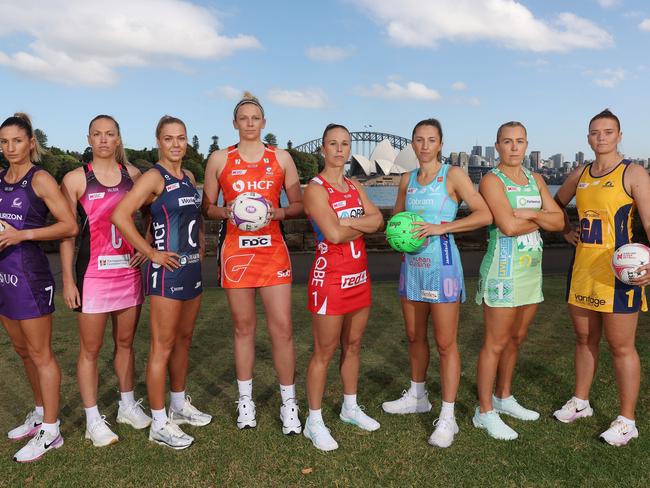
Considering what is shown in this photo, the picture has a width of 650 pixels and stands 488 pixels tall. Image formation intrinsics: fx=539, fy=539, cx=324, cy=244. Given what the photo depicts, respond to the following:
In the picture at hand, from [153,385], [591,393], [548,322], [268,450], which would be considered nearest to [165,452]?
[153,385]

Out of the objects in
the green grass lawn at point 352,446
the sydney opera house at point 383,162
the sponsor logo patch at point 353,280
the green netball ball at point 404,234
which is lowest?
the green grass lawn at point 352,446

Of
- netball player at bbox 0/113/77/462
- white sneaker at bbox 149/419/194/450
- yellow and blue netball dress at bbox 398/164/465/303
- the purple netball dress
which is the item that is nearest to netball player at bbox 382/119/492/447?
yellow and blue netball dress at bbox 398/164/465/303

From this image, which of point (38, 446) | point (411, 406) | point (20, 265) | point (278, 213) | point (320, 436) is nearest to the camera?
point (20, 265)

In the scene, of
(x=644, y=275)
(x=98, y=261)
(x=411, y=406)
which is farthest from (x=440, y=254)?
(x=98, y=261)

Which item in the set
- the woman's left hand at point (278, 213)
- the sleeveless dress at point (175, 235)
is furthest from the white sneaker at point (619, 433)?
the sleeveless dress at point (175, 235)

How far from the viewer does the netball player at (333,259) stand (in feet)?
12.3

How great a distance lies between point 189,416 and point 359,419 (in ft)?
4.52

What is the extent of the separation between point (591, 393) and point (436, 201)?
2.51m

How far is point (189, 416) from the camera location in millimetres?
4379

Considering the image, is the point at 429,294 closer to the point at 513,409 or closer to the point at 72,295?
the point at 513,409

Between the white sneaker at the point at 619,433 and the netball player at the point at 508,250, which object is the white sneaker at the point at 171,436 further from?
the white sneaker at the point at 619,433

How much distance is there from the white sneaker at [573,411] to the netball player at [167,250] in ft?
9.51

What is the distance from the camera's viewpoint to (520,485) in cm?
341

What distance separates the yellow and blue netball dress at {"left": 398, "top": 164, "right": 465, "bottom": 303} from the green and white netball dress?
0.89ft
